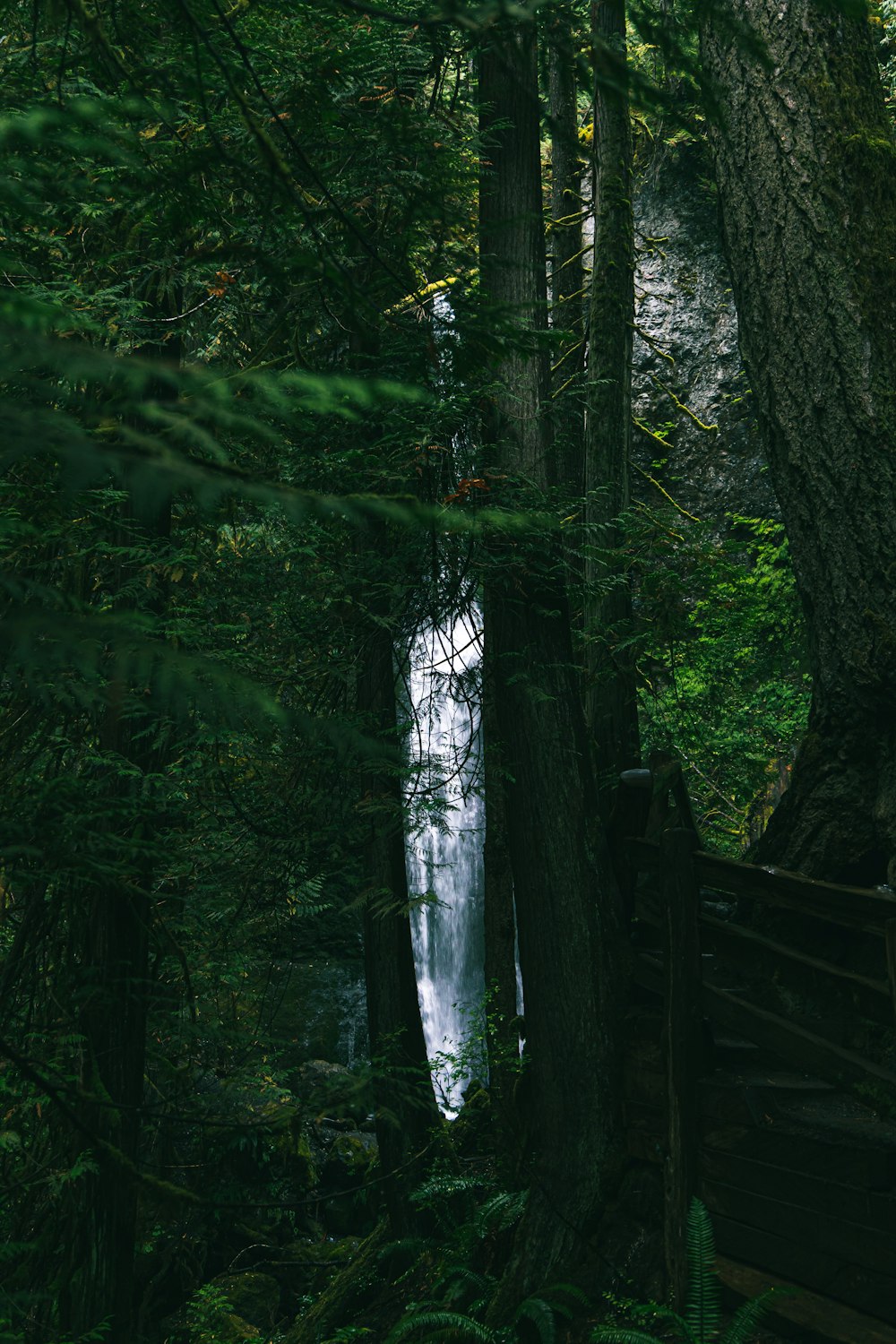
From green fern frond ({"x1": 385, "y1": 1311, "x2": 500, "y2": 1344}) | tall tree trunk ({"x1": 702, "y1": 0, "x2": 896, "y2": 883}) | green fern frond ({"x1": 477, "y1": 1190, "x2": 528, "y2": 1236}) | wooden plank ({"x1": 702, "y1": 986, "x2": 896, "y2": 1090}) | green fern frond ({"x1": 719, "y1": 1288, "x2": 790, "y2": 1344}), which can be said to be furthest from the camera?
green fern frond ({"x1": 477, "y1": 1190, "x2": 528, "y2": 1236})

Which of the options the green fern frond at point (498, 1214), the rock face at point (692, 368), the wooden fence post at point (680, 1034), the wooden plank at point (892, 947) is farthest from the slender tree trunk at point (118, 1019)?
the rock face at point (692, 368)

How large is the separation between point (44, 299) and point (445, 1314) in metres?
6.29

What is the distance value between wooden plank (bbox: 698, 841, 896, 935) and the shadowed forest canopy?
A: 415mm

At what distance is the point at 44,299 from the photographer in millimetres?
5344

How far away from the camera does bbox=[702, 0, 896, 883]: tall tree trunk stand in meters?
5.94

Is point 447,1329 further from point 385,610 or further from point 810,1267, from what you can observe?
point 385,610

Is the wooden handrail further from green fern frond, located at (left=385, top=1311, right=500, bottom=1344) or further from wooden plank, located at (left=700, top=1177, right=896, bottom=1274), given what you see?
green fern frond, located at (left=385, top=1311, right=500, bottom=1344)

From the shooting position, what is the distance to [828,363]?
243 inches

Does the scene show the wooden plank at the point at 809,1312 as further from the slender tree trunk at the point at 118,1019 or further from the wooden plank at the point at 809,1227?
the slender tree trunk at the point at 118,1019

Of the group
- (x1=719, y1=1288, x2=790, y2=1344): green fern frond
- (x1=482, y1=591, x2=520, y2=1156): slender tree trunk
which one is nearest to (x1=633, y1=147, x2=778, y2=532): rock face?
(x1=482, y1=591, x2=520, y2=1156): slender tree trunk

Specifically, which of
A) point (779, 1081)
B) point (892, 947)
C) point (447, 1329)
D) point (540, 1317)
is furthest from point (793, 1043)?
point (447, 1329)

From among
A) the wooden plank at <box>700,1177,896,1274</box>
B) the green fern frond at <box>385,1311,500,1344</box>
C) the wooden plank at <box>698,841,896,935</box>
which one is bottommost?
the green fern frond at <box>385,1311,500,1344</box>

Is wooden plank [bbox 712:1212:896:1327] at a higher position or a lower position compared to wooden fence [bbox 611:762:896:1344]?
lower

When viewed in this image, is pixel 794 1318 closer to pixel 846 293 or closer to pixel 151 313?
pixel 846 293
